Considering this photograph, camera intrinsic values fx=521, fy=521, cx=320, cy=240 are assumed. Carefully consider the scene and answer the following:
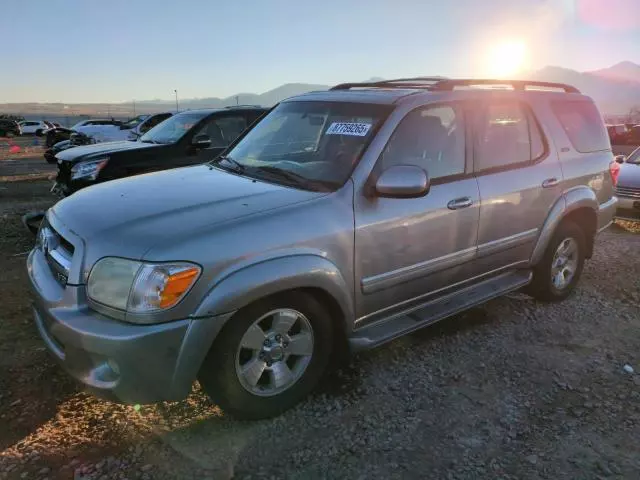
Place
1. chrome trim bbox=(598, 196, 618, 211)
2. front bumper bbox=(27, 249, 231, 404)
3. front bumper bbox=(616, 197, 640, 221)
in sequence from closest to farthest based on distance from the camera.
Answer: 1. front bumper bbox=(27, 249, 231, 404)
2. chrome trim bbox=(598, 196, 618, 211)
3. front bumper bbox=(616, 197, 640, 221)

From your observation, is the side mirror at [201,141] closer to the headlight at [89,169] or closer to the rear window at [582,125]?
the headlight at [89,169]

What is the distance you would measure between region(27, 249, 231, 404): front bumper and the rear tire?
10.4ft

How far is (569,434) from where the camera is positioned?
114 inches

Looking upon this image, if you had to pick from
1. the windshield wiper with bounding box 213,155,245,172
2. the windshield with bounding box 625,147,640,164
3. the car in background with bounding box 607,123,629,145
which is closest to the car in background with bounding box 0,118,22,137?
the car in background with bounding box 607,123,629,145

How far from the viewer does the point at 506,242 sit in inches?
159

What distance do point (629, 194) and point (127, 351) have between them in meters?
8.15

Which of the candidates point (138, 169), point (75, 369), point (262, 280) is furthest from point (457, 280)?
point (138, 169)

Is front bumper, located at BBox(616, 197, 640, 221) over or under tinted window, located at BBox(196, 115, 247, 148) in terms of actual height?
under

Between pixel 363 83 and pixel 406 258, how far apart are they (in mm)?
1644

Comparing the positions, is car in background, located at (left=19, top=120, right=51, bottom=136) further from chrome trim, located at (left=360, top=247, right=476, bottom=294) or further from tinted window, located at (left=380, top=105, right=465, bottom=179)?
chrome trim, located at (left=360, top=247, right=476, bottom=294)

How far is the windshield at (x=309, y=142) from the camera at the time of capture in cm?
327

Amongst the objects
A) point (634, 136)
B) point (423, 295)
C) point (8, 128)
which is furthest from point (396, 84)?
point (8, 128)

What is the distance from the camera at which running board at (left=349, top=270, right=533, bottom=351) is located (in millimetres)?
3221

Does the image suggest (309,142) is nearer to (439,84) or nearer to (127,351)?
(439,84)
